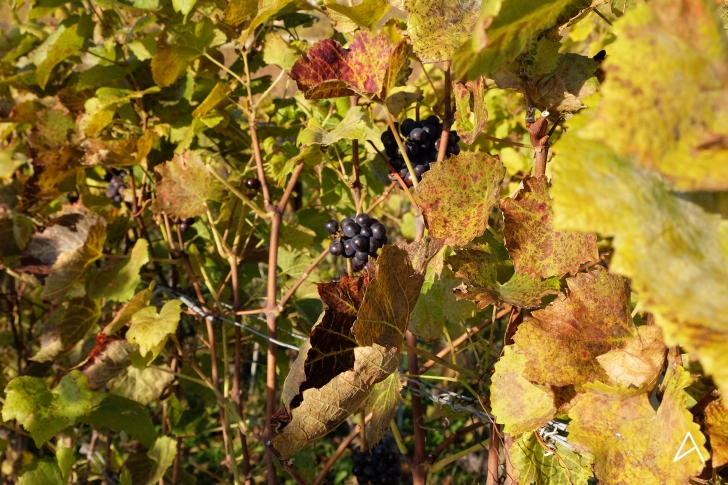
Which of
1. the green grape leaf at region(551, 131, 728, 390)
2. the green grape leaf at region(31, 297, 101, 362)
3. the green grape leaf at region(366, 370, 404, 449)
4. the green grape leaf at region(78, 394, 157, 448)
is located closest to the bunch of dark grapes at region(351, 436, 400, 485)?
the green grape leaf at region(78, 394, 157, 448)

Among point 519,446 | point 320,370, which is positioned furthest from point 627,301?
point 320,370

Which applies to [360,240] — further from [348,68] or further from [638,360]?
[638,360]

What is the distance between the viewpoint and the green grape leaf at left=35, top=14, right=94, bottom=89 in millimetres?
1598

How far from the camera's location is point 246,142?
1778mm

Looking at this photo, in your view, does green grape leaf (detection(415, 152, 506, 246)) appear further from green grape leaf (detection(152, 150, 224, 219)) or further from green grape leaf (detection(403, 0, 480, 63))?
green grape leaf (detection(152, 150, 224, 219))

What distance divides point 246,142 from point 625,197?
1.48 meters

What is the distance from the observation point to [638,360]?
699mm

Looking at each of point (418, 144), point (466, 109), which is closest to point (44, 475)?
point (418, 144)

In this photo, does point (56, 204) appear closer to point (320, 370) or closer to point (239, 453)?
point (239, 453)

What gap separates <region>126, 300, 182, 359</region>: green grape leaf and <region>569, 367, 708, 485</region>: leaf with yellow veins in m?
0.82

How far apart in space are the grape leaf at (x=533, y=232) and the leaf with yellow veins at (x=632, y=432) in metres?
0.18

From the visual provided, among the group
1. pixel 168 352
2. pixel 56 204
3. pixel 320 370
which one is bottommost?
pixel 168 352

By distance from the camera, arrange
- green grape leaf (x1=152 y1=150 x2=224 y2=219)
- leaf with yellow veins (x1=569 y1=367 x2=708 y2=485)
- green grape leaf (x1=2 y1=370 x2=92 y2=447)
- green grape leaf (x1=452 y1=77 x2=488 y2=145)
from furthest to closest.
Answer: green grape leaf (x1=152 y1=150 x2=224 y2=219) < green grape leaf (x1=2 y1=370 x2=92 y2=447) < green grape leaf (x1=452 y1=77 x2=488 y2=145) < leaf with yellow veins (x1=569 y1=367 x2=708 y2=485)

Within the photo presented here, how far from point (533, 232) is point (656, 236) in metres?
0.41
